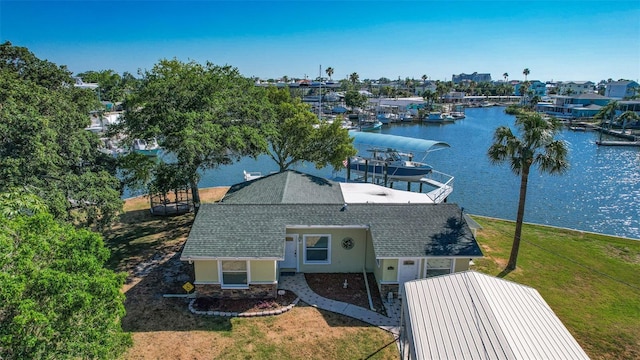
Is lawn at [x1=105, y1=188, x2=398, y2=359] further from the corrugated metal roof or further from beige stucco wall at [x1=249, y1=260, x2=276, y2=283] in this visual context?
the corrugated metal roof

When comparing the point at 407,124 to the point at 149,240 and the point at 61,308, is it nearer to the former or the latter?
the point at 149,240

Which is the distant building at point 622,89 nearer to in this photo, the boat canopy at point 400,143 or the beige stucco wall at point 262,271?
the boat canopy at point 400,143

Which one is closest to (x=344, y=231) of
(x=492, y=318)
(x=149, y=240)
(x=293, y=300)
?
(x=293, y=300)

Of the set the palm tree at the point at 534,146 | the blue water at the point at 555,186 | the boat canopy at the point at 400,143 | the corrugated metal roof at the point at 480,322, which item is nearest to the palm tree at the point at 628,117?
the blue water at the point at 555,186

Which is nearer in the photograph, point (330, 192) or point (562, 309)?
point (562, 309)

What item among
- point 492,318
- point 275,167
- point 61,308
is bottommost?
point 275,167

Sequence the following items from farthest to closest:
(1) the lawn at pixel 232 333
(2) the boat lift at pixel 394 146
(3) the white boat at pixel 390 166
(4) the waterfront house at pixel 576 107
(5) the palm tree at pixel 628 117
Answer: (4) the waterfront house at pixel 576 107
(5) the palm tree at pixel 628 117
(3) the white boat at pixel 390 166
(2) the boat lift at pixel 394 146
(1) the lawn at pixel 232 333
